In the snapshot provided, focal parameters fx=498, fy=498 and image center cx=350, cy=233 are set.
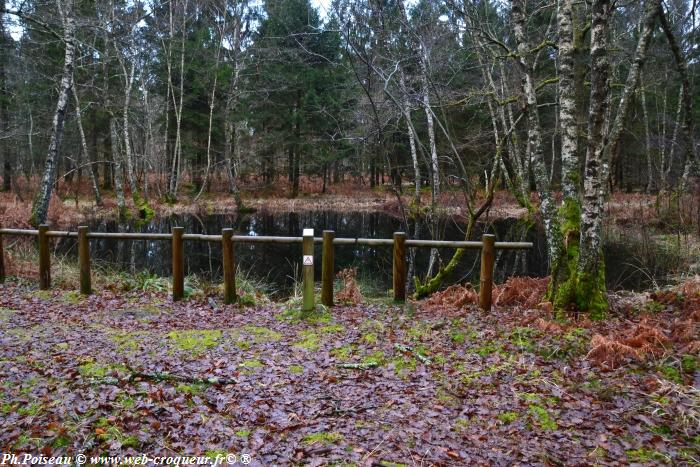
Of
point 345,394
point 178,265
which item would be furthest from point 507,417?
point 178,265

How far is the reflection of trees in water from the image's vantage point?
40.2 feet

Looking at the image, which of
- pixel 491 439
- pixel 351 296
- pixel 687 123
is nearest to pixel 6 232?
pixel 351 296

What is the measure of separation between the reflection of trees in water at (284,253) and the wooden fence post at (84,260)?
310cm

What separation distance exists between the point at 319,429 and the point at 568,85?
5.00 metres

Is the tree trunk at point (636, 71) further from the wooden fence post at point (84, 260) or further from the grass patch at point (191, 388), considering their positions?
the wooden fence post at point (84, 260)

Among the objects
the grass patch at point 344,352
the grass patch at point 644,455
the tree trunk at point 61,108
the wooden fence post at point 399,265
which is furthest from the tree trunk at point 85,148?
the grass patch at point 644,455

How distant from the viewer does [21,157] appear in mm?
28219

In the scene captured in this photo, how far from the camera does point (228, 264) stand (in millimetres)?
7688

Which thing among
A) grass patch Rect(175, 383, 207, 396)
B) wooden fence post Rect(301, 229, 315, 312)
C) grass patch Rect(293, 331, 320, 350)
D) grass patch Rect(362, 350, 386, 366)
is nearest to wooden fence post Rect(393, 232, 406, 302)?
wooden fence post Rect(301, 229, 315, 312)

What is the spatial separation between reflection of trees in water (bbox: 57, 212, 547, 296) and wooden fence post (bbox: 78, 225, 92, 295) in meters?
Result: 3.10

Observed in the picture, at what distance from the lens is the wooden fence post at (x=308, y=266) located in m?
6.86

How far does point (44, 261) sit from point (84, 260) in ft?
3.20

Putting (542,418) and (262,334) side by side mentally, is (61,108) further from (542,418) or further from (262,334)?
(542,418)

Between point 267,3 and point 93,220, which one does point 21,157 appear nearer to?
point 93,220
